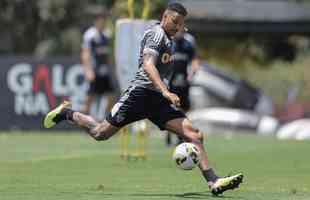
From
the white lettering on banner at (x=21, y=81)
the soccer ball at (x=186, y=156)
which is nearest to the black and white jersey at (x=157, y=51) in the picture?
the soccer ball at (x=186, y=156)

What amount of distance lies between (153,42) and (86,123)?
5.30ft

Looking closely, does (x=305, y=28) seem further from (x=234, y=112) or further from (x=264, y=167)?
(x=264, y=167)

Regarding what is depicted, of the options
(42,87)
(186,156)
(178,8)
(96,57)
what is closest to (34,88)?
(42,87)

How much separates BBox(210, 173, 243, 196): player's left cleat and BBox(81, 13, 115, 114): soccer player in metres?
11.1

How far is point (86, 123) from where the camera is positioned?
14.4 metres

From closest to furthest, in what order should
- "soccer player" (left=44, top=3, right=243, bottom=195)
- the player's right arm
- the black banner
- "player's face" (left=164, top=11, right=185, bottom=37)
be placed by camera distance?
"soccer player" (left=44, top=3, right=243, bottom=195) → "player's face" (left=164, top=11, right=185, bottom=37) → the player's right arm → the black banner

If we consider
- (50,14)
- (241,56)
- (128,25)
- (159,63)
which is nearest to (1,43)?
(50,14)

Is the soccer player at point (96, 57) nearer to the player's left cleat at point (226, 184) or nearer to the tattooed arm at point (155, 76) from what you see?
the tattooed arm at point (155, 76)

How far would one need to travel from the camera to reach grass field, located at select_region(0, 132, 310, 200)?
1302 cm

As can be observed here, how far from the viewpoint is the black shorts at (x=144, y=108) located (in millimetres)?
13570

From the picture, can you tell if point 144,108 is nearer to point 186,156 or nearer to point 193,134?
point 193,134

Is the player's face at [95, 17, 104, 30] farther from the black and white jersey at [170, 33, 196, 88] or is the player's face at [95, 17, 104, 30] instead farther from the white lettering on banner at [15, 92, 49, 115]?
the white lettering on banner at [15, 92, 49, 115]

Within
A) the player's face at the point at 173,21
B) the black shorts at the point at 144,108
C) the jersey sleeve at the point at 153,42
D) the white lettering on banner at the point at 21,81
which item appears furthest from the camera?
the white lettering on banner at the point at 21,81

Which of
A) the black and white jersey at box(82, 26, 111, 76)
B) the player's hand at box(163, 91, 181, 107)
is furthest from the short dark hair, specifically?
the black and white jersey at box(82, 26, 111, 76)
